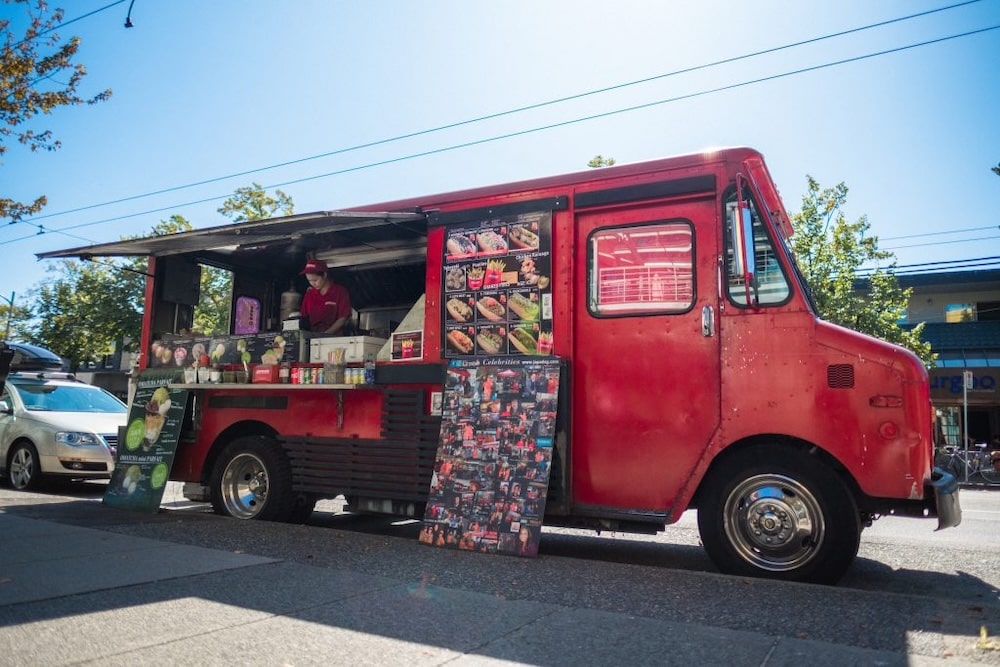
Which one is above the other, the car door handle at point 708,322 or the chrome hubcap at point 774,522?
the car door handle at point 708,322

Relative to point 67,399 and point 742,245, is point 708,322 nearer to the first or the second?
point 742,245

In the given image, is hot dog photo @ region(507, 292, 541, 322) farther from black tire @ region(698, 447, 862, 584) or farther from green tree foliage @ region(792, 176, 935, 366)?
green tree foliage @ region(792, 176, 935, 366)

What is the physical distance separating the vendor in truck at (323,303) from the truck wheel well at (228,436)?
1.20m

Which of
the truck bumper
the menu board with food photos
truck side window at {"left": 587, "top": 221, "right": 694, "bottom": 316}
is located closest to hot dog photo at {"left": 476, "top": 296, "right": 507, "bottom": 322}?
the menu board with food photos

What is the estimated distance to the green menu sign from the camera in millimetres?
7258

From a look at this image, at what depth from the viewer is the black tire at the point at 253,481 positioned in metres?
6.68

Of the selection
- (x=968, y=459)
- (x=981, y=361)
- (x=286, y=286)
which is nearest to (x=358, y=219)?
(x=286, y=286)

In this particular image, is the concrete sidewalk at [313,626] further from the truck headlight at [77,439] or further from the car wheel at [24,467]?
the car wheel at [24,467]

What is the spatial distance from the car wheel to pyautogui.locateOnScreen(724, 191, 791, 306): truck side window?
963 centimetres

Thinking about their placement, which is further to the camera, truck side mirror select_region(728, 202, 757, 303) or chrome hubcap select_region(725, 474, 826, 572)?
truck side mirror select_region(728, 202, 757, 303)

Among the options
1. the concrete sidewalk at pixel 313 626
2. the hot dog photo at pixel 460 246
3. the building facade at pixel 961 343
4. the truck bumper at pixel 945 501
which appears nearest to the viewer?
the concrete sidewalk at pixel 313 626

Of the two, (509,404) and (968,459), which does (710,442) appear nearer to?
(509,404)

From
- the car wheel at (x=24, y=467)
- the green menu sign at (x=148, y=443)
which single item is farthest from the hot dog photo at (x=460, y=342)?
the car wheel at (x=24, y=467)

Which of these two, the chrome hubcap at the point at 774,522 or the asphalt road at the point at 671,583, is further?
the chrome hubcap at the point at 774,522
